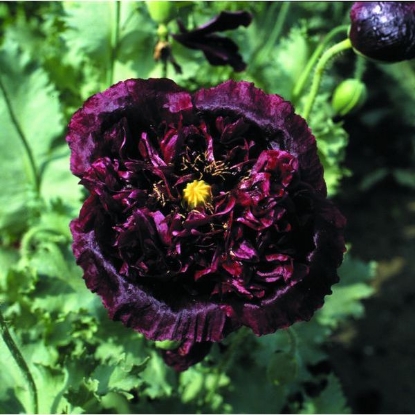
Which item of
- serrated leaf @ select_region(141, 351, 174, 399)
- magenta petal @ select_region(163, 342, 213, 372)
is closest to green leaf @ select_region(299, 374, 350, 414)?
serrated leaf @ select_region(141, 351, 174, 399)

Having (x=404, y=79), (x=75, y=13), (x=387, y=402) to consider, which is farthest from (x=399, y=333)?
(x=75, y=13)

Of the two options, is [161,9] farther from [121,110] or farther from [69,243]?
[69,243]

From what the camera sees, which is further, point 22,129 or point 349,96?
point 22,129

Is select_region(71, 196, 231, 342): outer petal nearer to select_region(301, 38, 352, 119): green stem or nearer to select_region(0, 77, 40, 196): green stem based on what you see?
select_region(301, 38, 352, 119): green stem

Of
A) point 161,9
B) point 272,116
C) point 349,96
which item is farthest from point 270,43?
point 272,116

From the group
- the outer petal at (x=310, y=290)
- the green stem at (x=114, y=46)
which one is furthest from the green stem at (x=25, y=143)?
the outer petal at (x=310, y=290)

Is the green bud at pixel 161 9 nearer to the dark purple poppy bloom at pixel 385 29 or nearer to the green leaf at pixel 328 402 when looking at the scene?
the dark purple poppy bloom at pixel 385 29
